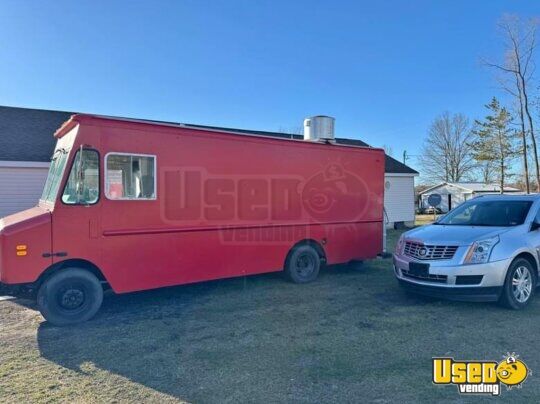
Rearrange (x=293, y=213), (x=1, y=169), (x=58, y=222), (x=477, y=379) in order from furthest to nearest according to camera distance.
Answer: (x=1, y=169), (x=293, y=213), (x=58, y=222), (x=477, y=379)

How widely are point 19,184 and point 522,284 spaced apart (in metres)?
13.1

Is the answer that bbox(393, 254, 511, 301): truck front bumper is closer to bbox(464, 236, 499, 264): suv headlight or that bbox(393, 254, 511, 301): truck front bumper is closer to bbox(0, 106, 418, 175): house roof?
bbox(464, 236, 499, 264): suv headlight

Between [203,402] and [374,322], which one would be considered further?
[374,322]

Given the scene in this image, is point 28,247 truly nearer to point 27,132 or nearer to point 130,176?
point 130,176

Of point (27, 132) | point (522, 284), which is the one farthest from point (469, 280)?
point (27, 132)

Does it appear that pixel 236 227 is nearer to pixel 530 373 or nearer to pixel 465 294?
pixel 465 294

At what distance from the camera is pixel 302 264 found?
8.22 metres

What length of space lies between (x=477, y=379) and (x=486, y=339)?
3.64ft

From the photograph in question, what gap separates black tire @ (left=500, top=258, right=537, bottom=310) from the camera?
586 centimetres

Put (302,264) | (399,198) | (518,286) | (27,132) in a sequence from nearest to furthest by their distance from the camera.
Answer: (518,286) < (302,264) < (27,132) < (399,198)

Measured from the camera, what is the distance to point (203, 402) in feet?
11.4

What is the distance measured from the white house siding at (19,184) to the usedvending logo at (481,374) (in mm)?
12210

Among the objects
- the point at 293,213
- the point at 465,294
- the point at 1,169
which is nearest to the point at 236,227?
the point at 293,213

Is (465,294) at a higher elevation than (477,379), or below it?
higher
